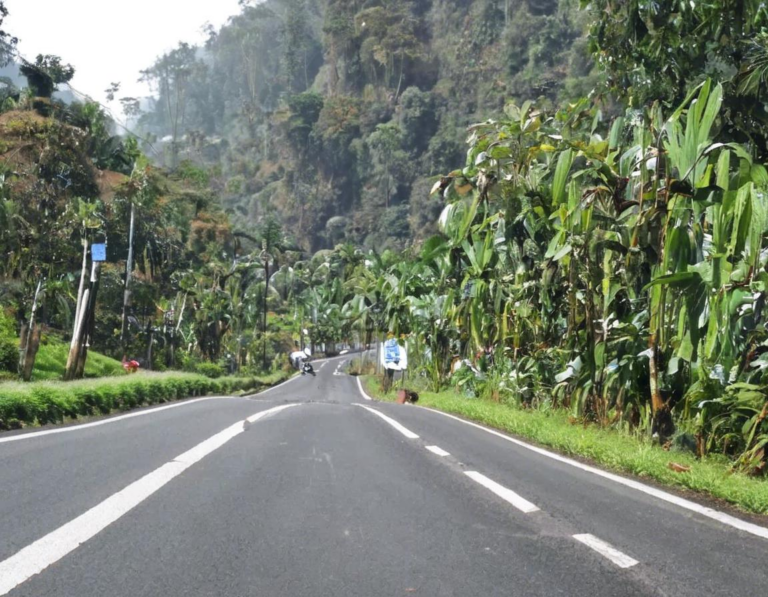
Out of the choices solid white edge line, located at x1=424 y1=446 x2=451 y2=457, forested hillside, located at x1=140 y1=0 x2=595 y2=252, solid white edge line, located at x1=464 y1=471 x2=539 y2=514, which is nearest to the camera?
solid white edge line, located at x1=464 y1=471 x2=539 y2=514

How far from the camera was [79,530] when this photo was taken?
14.7 ft

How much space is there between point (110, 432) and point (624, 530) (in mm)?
7206

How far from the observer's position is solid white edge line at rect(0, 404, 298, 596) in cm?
369

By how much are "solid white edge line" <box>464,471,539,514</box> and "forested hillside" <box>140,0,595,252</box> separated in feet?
215

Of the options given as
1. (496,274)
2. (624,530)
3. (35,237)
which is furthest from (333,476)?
(35,237)

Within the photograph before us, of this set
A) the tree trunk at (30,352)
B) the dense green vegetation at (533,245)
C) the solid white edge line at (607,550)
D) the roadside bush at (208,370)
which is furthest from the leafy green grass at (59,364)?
the solid white edge line at (607,550)

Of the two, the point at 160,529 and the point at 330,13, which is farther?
the point at 330,13

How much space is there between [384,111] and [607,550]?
3742 inches

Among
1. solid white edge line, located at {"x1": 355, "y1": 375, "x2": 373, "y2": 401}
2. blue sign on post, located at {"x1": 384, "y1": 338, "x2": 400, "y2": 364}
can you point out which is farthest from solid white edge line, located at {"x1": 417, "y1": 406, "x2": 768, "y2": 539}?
solid white edge line, located at {"x1": 355, "y1": 375, "x2": 373, "y2": 401}

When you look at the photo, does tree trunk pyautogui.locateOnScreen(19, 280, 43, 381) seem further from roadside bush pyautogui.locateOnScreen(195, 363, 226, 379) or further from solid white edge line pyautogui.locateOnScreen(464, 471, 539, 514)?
solid white edge line pyautogui.locateOnScreen(464, 471, 539, 514)

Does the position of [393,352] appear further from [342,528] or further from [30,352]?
[342,528]

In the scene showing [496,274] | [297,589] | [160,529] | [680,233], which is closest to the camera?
[297,589]

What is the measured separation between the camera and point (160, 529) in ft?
15.0

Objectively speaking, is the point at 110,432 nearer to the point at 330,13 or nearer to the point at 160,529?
the point at 160,529
